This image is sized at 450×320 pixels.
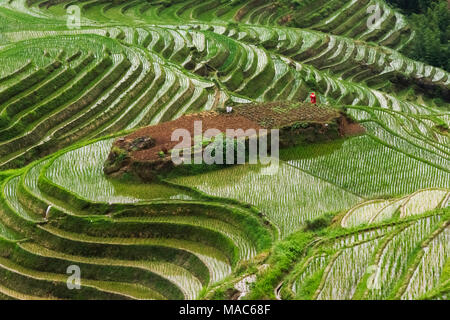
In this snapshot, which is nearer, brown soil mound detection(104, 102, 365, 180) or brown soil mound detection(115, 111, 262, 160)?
brown soil mound detection(104, 102, 365, 180)

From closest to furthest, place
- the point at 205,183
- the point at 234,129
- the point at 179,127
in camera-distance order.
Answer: the point at 205,183, the point at 234,129, the point at 179,127

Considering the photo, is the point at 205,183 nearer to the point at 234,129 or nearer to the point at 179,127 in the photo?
the point at 234,129

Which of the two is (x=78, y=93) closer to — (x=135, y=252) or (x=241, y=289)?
(x=135, y=252)

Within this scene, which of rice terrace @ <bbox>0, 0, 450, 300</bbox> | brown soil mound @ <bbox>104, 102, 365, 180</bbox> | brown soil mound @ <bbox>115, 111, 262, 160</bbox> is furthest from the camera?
brown soil mound @ <bbox>115, 111, 262, 160</bbox>

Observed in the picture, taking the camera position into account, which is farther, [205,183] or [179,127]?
[179,127]

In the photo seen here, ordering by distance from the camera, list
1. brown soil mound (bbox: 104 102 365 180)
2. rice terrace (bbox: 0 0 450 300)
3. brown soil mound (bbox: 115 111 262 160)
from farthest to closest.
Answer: brown soil mound (bbox: 115 111 262 160) → brown soil mound (bbox: 104 102 365 180) → rice terrace (bbox: 0 0 450 300)

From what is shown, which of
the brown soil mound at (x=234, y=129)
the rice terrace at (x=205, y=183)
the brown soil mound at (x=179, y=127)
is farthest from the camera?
the brown soil mound at (x=179, y=127)

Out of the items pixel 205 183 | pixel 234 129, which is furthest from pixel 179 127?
pixel 205 183

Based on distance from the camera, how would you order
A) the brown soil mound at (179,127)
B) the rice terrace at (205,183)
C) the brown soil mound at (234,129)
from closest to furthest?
the rice terrace at (205,183)
the brown soil mound at (234,129)
the brown soil mound at (179,127)

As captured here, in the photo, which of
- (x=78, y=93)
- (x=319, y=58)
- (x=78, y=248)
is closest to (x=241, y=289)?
(x=78, y=248)

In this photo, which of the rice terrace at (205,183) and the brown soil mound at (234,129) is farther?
the brown soil mound at (234,129)
